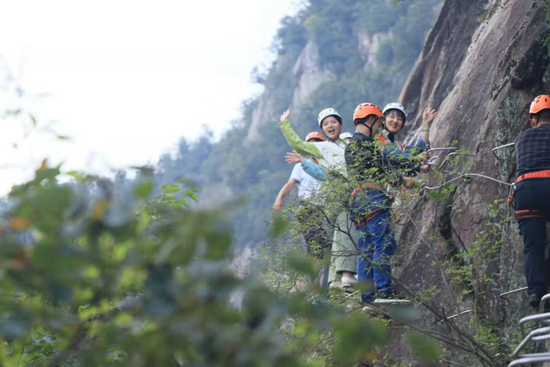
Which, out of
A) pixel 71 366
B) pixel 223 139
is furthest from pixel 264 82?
pixel 71 366

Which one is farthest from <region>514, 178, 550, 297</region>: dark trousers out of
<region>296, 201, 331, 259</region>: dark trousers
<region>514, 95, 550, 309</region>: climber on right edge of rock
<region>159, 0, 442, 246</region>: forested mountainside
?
<region>159, 0, 442, 246</region>: forested mountainside

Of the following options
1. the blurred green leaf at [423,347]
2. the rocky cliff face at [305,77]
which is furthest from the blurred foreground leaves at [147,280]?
the rocky cliff face at [305,77]

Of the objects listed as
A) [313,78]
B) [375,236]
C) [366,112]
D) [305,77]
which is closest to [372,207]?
[375,236]

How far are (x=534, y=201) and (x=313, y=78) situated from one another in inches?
2553

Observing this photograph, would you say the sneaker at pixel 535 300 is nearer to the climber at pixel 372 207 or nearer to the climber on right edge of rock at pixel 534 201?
the climber on right edge of rock at pixel 534 201

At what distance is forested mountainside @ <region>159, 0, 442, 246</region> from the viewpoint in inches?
2304

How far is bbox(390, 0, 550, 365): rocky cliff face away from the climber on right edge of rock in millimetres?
513

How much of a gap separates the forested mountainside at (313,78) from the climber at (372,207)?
4528 centimetres

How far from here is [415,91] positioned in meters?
12.9

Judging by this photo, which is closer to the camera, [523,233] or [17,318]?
[17,318]

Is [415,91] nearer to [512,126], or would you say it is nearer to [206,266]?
[512,126]

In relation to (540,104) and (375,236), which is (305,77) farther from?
(540,104)

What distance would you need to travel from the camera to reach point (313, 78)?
69750 millimetres

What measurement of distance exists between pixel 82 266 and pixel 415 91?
11.6m
